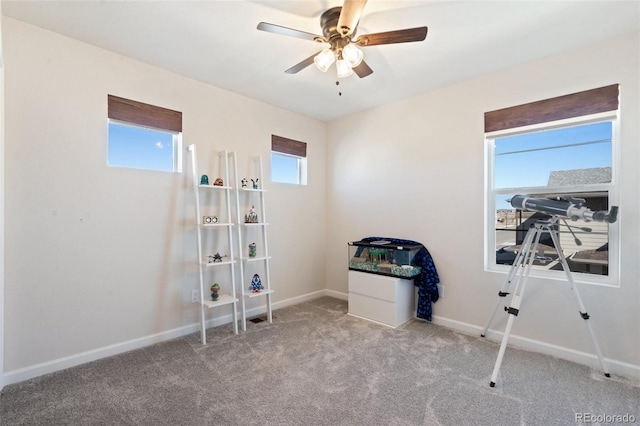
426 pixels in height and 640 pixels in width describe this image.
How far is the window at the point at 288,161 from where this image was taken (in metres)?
3.88

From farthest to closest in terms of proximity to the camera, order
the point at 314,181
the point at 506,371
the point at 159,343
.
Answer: the point at 314,181
the point at 159,343
the point at 506,371

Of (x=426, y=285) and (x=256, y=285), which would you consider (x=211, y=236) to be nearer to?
(x=256, y=285)

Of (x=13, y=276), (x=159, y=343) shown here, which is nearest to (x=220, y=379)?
(x=159, y=343)

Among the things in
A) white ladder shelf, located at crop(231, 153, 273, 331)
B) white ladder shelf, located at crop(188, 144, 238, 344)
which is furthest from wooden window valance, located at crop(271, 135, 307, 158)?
white ladder shelf, located at crop(188, 144, 238, 344)

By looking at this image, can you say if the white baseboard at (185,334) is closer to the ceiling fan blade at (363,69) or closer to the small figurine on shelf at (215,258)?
the small figurine on shelf at (215,258)

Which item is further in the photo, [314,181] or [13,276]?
[314,181]

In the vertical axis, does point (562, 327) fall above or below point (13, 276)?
below

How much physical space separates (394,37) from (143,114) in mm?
2288

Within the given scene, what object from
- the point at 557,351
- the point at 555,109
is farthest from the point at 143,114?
the point at 557,351

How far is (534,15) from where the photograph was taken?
2.08 metres

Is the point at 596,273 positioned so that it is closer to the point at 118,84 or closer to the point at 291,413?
the point at 291,413

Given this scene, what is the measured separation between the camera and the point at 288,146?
399 cm

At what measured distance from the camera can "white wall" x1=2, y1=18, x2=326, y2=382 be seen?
218 cm

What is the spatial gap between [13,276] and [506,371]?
376 centimetres
